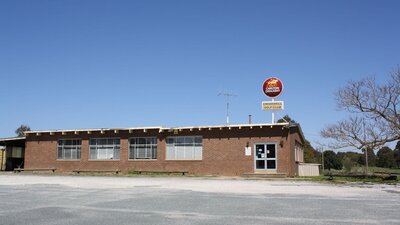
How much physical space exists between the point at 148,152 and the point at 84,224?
2402 centimetres

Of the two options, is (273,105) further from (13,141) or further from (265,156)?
(13,141)

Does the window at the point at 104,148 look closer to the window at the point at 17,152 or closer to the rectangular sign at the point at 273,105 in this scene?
the window at the point at 17,152

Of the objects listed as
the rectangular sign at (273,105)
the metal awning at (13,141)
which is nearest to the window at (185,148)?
the rectangular sign at (273,105)

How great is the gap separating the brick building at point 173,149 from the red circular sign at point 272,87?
2671 mm

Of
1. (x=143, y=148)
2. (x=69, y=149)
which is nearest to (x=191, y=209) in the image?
(x=143, y=148)

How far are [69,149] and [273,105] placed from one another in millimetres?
16347

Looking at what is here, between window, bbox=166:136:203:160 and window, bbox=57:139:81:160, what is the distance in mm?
7757

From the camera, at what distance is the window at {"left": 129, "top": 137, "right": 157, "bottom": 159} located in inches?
1272

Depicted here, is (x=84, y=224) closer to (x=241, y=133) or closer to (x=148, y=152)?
(x=241, y=133)

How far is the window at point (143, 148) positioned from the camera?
32.3 m

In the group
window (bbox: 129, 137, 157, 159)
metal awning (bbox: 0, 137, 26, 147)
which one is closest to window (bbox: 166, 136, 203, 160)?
window (bbox: 129, 137, 157, 159)

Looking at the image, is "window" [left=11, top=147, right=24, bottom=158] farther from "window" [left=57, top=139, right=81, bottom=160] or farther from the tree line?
the tree line

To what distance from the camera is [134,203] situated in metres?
11.9

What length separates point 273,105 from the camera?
30.0 meters
